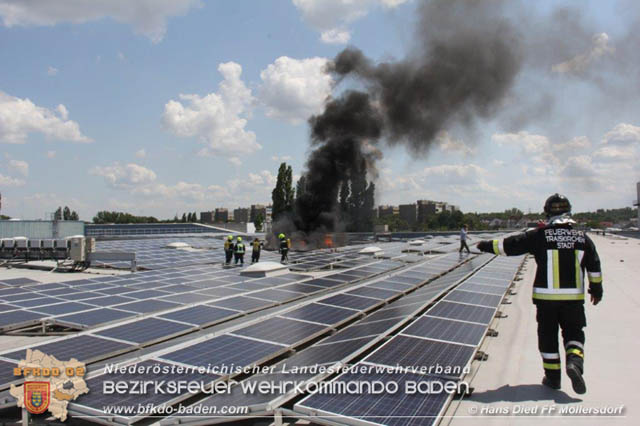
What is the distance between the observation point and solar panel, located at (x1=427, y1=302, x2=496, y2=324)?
8.57m

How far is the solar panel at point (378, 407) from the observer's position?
166 inches

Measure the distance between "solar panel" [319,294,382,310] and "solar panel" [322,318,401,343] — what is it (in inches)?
87.0

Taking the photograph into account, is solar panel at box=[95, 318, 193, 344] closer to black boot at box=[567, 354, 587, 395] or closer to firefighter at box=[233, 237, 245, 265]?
black boot at box=[567, 354, 587, 395]

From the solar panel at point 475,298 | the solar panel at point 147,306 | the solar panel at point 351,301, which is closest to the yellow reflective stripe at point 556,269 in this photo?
the solar panel at point 475,298

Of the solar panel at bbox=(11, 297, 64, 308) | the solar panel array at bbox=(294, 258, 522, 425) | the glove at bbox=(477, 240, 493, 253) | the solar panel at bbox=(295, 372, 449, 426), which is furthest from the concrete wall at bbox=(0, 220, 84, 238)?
the glove at bbox=(477, 240, 493, 253)

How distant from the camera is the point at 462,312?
358 inches

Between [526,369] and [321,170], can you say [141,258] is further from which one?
[526,369]

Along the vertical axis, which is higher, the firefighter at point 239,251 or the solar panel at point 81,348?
the firefighter at point 239,251

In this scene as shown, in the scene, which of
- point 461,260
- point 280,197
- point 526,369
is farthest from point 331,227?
point 526,369

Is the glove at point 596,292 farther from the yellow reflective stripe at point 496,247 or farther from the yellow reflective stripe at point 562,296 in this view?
the yellow reflective stripe at point 496,247

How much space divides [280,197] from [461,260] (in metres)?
35.0

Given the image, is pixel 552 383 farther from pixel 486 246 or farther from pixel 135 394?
pixel 135 394

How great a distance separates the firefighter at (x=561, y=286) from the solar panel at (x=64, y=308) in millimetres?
10628

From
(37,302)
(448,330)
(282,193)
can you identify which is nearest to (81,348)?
(37,302)
